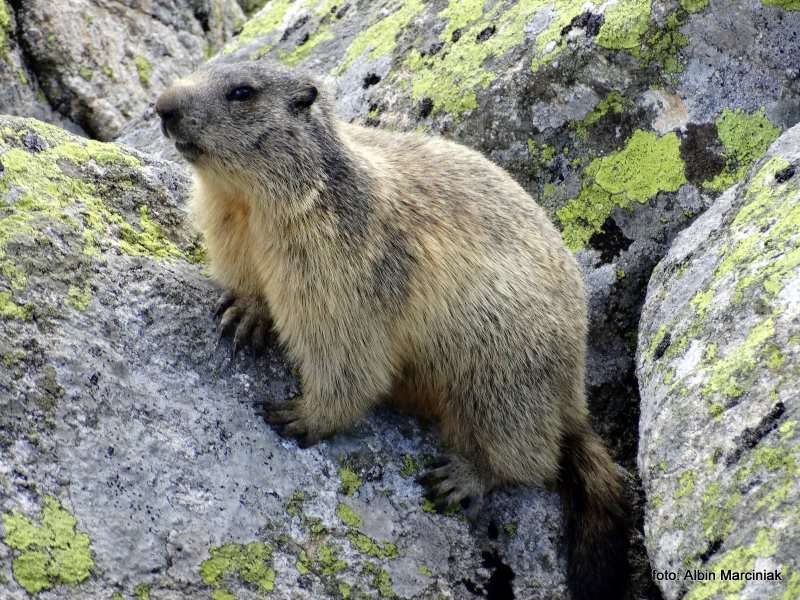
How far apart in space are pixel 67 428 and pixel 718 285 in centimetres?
358

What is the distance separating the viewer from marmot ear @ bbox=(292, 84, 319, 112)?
584cm

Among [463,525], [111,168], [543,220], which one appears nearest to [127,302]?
[111,168]

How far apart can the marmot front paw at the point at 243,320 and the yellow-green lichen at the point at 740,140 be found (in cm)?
348

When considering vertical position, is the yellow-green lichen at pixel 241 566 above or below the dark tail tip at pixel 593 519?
above

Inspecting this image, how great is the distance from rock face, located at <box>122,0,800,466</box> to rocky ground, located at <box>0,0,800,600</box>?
2 centimetres

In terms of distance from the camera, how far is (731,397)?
4582 mm

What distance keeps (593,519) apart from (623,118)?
10.3ft

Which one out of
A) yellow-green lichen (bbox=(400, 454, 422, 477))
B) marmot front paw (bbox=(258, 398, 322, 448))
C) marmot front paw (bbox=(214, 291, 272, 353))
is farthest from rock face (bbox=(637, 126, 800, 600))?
marmot front paw (bbox=(214, 291, 272, 353))

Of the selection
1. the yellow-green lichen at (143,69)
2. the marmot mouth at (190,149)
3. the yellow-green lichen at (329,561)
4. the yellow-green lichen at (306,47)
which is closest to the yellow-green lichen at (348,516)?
the yellow-green lichen at (329,561)

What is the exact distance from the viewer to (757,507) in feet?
13.3

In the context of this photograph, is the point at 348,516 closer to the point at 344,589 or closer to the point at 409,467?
the point at 344,589

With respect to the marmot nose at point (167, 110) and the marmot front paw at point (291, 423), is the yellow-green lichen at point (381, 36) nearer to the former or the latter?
the marmot nose at point (167, 110)

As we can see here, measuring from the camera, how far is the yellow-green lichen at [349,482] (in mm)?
5133

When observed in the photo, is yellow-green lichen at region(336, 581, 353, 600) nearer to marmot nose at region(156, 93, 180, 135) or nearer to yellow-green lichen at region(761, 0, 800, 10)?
marmot nose at region(156, 93, 180, 135)
